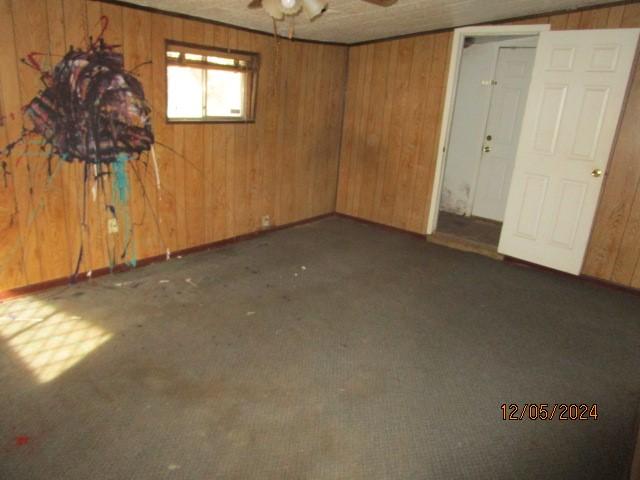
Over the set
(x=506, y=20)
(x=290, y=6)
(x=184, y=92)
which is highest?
(x=506, y=20)

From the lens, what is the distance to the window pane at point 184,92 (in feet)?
11.6

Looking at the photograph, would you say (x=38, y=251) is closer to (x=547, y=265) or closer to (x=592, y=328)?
(x=592, y=328)

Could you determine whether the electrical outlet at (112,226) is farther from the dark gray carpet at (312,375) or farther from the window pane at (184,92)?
the window pane at (184,92)

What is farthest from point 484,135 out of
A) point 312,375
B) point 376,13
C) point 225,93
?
point 312,375

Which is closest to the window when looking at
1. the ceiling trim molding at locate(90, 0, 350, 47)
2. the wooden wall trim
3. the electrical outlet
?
the ceiling trim molding at locate(90, 0, 350, 47)

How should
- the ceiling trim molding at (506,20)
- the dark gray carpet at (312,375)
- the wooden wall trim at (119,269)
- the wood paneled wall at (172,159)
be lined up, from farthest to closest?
the ceiling trim molding at (506,20), the wooden wall trim at (119,269), the wood paneled wall at (172,159), the dark gray carpet at (312,375)

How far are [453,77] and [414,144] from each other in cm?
77

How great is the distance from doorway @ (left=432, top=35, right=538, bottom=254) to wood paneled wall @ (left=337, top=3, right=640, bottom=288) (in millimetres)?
498

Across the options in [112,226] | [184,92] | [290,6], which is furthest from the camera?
[184,92]

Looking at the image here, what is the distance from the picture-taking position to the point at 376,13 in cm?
357

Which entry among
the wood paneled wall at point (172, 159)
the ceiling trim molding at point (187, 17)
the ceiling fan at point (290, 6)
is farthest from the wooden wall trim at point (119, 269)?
the ceiling fan at point (290, 6)

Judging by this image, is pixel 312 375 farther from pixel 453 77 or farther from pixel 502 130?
pixel 502 130

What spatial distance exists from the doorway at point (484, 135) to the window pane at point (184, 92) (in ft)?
9.06

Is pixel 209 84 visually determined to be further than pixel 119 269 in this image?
Yes
